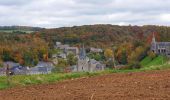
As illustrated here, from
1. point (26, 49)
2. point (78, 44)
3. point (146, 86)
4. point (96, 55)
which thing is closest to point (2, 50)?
point (26, 49)

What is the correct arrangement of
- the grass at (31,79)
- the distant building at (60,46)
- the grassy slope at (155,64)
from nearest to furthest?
the grass at (31,79), the grassy slope at (155,64), the distant building at (60,46)

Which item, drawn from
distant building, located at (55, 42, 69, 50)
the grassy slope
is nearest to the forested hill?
distant building, located at (55, 42, 69, 50)

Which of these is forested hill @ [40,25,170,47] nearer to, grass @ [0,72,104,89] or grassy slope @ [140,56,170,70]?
grassy slope @ [140,56,170,70]

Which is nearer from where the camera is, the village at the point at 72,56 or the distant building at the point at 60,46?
the village at the point at 72,56

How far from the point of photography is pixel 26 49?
199ft

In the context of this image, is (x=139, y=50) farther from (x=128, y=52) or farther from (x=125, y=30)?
(x=125, y=30)

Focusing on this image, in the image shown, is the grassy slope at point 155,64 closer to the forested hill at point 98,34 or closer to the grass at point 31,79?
the grass at point 31,79

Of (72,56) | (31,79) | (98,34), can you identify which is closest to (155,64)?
(31,79)

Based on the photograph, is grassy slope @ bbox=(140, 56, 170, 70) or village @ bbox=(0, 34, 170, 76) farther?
village @ bbox=(0, 34, 170, 76)

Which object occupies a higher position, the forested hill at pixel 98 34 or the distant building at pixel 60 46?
the forested hill at pixel 98 34

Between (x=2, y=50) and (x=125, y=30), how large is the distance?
3142 centimetres

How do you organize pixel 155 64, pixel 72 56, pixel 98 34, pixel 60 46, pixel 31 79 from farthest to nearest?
pixel 60 46 → pixel 98 34 → pixel 72 56 → pixel 155 64 → pixel 31 79

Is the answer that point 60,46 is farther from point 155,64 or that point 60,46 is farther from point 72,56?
point 155,64

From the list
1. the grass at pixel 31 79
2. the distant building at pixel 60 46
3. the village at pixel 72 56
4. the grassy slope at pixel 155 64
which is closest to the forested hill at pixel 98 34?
the distant building at pixel 60 46
